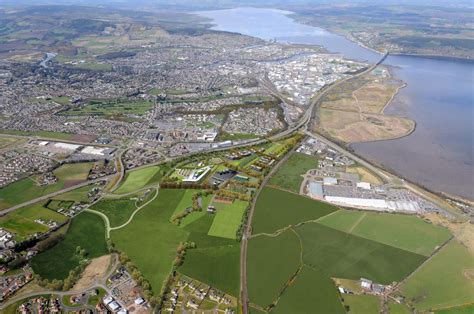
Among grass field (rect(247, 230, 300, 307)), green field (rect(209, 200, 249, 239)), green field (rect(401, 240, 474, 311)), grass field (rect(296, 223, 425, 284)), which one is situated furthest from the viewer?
green field (rect(209, 200, 249, 239))

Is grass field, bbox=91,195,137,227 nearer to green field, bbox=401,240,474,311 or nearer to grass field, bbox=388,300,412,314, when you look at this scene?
grass field, bbox=388,300,412,314

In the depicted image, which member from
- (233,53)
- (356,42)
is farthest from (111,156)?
(356,42)

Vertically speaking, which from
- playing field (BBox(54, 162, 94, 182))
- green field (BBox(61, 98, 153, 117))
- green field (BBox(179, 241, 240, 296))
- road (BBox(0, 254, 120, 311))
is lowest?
road (BBox(0, 254, 120, 311))

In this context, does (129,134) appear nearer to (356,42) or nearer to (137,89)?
(137,89)

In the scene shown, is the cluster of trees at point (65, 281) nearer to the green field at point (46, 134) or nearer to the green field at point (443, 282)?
the green field at point (443, 282)

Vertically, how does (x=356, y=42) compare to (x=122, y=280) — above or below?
above

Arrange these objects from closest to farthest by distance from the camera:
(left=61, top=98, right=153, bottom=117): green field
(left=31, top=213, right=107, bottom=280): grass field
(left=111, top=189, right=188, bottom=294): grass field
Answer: (left=111, top=189, right=188, bottom=294): grass field, (left=31, top=213, right=107, bottom=280): grass field, (left=61, top=98, right=153, bottom=117): green field

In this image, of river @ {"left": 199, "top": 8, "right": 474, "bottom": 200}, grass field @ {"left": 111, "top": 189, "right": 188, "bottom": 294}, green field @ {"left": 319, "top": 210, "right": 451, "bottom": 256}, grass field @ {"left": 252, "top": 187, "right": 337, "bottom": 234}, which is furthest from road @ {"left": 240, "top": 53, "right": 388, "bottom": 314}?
green field @ {"left": 319, "top": 210, "right": 451, "bottom": 256}

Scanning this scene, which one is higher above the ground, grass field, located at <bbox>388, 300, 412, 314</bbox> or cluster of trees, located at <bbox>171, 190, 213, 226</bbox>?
cluster of trees, located at <bbox>171, 190, 213, 226</bbox>

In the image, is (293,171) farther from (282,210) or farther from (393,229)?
(393,229)
